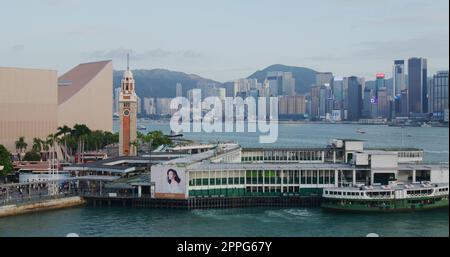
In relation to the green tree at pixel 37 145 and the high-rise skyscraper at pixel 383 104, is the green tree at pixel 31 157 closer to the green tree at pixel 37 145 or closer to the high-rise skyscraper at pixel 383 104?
the green tree at pixel 37 145

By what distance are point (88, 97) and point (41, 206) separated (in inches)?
563

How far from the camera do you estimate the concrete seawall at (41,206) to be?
9.86 m

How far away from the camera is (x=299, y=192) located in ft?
36.0

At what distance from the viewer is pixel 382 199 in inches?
392

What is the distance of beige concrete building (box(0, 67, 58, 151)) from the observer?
19531mm

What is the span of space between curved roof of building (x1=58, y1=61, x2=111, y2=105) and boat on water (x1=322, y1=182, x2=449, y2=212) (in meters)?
15.1

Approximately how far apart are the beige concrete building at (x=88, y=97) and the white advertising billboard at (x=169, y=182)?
1234 centimetres

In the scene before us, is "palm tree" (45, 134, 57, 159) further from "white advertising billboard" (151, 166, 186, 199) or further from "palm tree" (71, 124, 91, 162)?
"white advertising billboard" (151, 166, 186, 199)

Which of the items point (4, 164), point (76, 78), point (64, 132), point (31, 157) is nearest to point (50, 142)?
point (31, 157)

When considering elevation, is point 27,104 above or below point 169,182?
above

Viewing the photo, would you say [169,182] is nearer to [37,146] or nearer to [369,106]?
[37,146]

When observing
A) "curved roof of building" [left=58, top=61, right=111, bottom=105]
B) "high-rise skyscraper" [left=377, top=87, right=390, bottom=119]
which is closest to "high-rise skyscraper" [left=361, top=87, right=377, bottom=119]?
"high-rise skyscraper" [left=377, top=87, right=390, bottom=119]
